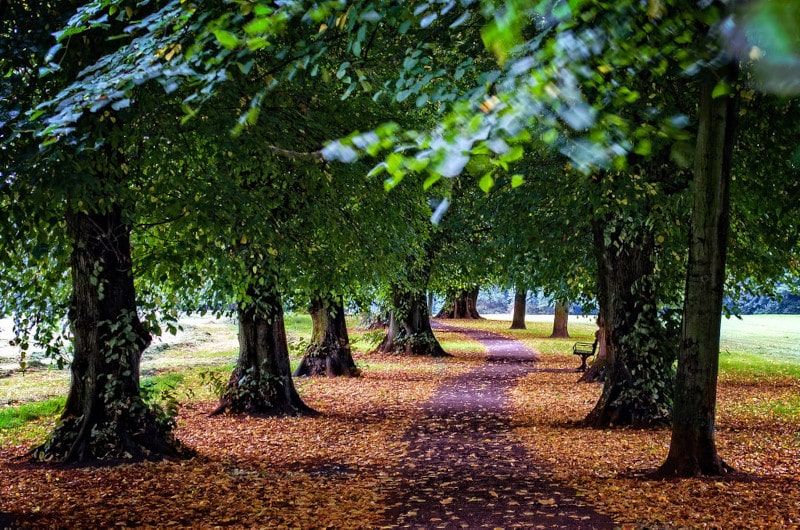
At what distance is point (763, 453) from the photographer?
9195 mm

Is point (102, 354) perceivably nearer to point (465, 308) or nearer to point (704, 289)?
point (704, 289)

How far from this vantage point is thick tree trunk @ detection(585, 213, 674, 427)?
1130 centimetres

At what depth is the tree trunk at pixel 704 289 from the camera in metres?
7.08

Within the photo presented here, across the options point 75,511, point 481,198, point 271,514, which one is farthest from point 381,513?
point 481,198

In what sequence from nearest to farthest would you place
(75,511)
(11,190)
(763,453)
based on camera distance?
(11,190)
(75,511)
(763,453)

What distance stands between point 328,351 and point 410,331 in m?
7.01

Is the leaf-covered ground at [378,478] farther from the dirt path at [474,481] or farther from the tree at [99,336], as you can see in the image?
the tree at [99,336]

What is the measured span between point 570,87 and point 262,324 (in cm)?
1124

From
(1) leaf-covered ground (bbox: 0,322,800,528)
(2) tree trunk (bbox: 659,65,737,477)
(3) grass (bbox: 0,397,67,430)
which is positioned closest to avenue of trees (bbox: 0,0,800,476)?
(2) tree trunk (bbox: 659,65,737,477)


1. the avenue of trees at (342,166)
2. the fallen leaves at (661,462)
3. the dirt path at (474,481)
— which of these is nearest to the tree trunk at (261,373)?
the avenue of trees at (342,166)

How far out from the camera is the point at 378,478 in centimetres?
874

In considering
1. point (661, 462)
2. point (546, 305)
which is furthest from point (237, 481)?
point (546, 305)

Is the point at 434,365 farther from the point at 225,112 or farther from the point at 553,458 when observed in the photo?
the point at 225,112

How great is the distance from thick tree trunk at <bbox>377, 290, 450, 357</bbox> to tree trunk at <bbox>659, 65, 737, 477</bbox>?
18.6 m
